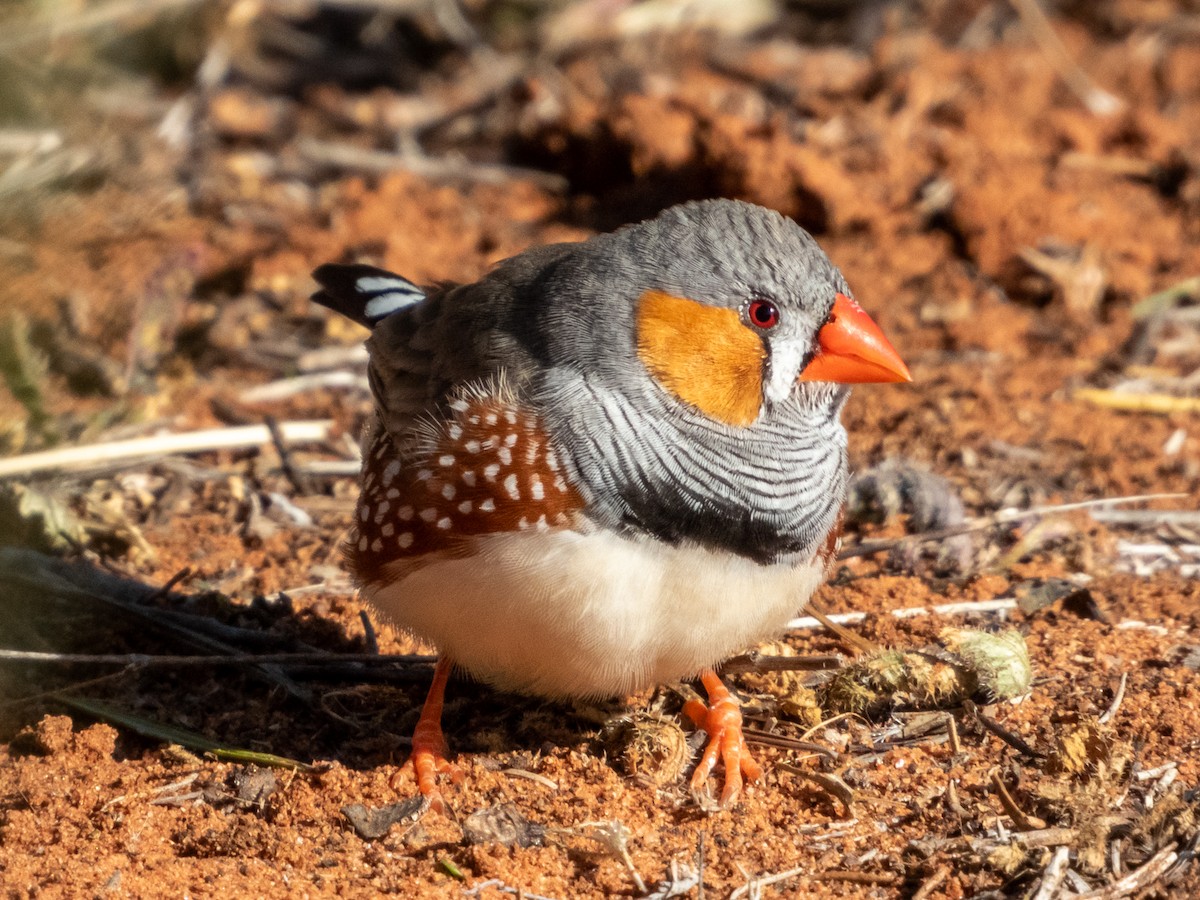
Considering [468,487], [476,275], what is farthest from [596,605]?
[476,275]

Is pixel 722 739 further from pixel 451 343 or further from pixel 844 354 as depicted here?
pixel 451 343

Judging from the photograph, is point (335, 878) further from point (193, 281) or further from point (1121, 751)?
point (193, 281)

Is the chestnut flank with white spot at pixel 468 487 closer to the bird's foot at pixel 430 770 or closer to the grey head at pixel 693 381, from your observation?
the grey head at pixel 693 381

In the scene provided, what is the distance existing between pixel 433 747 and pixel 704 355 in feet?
4.69

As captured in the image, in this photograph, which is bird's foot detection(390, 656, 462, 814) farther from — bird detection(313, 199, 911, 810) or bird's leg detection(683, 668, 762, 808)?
bird's leg detection(683, 668, 762, 808)

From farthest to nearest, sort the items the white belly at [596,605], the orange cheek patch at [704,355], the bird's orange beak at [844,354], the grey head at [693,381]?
1. the bird's orange beak at [844,354]
2. the orange cheek patch at [704,355]
3. the grey head at [693,381]
4. the white belly at [596,605]

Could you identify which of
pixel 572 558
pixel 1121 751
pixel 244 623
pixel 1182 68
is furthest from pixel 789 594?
pixel 1182 68

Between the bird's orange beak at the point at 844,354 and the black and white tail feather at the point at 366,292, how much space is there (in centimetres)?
162

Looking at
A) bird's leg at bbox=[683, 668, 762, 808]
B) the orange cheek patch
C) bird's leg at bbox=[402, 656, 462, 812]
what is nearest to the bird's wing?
the orange cheek patch

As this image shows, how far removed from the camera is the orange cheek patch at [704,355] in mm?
3977

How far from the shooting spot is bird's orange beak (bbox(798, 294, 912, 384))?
4109 millimetres

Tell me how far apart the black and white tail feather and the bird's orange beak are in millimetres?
1616

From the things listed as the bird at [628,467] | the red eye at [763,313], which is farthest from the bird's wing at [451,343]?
the red eye at [763,313]

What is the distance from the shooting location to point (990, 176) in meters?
7.66
